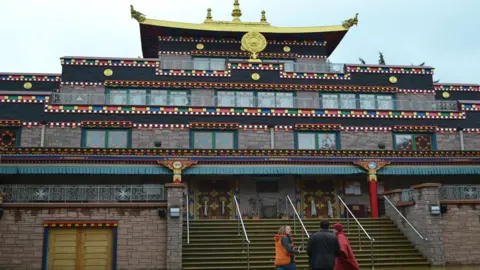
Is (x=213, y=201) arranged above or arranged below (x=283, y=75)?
below

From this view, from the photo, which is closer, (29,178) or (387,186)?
(29,178)

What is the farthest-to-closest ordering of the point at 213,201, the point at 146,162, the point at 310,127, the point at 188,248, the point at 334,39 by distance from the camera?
the point at 334,39, the point at 310,127, the point at 213,201, the point at 146,162, the point at 188,248

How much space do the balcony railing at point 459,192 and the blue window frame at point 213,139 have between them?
38.7 feet

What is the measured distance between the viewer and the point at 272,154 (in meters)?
28.2

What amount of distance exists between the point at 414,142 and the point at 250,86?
10474mm

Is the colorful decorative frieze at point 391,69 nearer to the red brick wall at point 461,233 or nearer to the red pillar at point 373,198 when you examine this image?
the red pillar at point 373,198

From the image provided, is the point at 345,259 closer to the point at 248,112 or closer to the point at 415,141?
the point at 248,112

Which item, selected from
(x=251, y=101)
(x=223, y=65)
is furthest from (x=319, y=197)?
(x=223, y=65)

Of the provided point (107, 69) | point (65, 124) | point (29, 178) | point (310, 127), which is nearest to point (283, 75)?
point (310, 127)

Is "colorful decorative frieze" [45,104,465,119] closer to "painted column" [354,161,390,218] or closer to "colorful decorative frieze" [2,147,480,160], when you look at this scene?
"colorful decorative frieze" [2,147,480,160]

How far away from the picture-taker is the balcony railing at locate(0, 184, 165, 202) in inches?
813

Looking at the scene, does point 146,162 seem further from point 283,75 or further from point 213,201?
point 283,75

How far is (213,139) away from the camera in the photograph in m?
30.4

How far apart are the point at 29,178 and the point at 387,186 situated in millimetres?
19264
